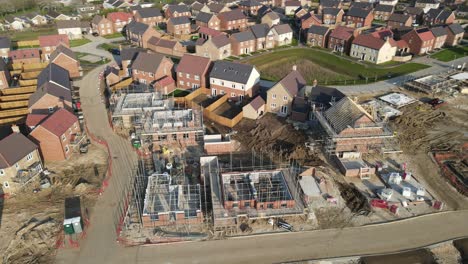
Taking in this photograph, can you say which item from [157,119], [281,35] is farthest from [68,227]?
[281,35]

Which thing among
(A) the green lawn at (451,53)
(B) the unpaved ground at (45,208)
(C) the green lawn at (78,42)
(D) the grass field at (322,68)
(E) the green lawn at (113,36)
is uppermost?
(E) the green lawn at (113,36)

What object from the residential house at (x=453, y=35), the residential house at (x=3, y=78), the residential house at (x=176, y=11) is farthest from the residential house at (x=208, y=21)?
the residential house at (x=453, y=35)

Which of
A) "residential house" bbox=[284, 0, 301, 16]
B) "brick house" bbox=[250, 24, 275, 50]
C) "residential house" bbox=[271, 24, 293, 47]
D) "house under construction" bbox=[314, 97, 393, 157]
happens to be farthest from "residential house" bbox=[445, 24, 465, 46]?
"house under construction" bbox=[314, 97, 393, 157]

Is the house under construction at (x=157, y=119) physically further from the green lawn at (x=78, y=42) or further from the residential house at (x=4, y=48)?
the green lawn at (x=78, y=42)

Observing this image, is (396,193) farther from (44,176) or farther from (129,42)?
(129,42)

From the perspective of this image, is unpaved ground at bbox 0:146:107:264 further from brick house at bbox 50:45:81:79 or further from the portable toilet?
brick house at bbox 50:45:81:79
